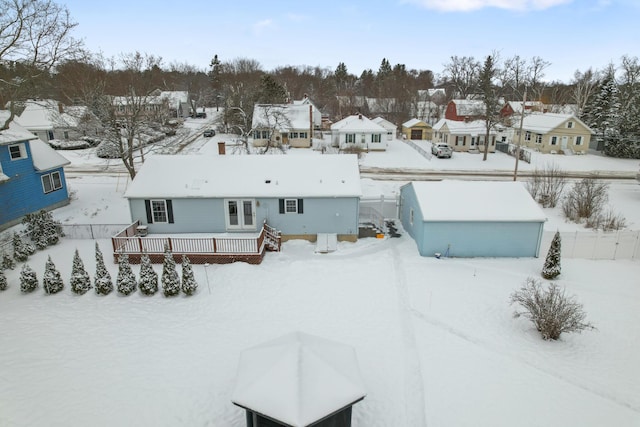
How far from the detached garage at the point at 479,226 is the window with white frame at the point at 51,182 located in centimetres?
2264

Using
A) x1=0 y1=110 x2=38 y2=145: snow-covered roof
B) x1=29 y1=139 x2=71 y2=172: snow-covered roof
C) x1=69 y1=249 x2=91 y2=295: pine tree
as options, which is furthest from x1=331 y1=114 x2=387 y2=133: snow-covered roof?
x1=69 y1=249 x2=91 y2=295: pine tree

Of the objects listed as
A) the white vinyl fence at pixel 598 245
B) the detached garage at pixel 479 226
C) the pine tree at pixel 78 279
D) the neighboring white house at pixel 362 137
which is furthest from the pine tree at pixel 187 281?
the neighboring white house at pixel 362 137

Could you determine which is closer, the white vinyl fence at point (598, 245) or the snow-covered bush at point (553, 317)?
the snow-covered bush at point (553, 317)

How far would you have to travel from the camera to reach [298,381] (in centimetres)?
859

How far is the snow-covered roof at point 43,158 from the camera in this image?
24719 mm

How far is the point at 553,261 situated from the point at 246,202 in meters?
14.6

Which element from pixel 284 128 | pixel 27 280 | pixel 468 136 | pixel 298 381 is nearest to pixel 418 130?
pixel 468 136

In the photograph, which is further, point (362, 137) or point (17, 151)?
point (362, 137)

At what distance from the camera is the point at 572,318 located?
13289 mm

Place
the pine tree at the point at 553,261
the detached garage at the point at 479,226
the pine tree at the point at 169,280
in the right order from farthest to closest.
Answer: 1. the detached garage at the point at 479,226
2. the pine tree at the point at 553,261
3. the pine tree at the point at 169,280

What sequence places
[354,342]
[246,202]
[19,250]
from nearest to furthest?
[354,342] < [19,250] < [246,202]

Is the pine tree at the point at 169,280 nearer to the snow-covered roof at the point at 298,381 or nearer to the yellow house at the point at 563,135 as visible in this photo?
the snow-covered roof at the point at 298,381

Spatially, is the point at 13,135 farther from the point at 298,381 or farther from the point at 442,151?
the point at 442,151

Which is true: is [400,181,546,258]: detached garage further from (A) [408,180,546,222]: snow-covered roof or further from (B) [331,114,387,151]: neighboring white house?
(B) [331,114,387,151]: neighboring white house
